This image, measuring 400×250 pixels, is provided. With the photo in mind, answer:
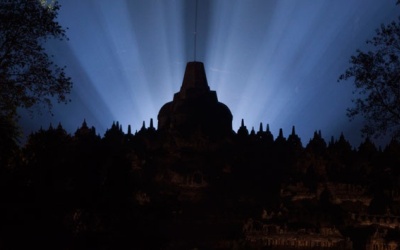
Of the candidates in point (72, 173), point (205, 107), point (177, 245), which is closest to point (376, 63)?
point (72, 173)

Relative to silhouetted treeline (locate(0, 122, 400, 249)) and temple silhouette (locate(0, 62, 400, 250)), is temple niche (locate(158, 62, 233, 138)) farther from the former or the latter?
silhouetted treeline (locate(0, 122, 400, 249))

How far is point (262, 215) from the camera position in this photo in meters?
53.5

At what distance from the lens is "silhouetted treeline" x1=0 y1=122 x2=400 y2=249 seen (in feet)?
85.7

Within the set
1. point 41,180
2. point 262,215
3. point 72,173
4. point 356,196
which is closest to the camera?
point 41,180

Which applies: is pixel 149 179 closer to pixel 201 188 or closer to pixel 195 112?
pixel 201 188

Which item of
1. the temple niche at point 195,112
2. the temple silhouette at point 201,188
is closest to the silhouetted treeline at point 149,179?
the temple silhouette at point 201,188

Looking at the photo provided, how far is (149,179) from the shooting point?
61.8 metres

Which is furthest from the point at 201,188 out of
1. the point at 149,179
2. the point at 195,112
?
the point at 195,112

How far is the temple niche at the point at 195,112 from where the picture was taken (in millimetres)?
73312

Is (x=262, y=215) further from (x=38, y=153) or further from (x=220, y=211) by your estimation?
(x=38, y=153)

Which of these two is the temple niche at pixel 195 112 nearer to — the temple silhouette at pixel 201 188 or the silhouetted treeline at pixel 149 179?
the temple silhouette at pixel 201 188

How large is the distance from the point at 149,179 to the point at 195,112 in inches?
675

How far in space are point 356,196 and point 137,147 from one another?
2174 cm

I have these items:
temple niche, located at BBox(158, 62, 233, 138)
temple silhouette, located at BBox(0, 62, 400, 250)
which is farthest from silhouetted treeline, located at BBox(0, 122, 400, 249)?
temple niche, located at BBox(158, 62, 233, 138)
